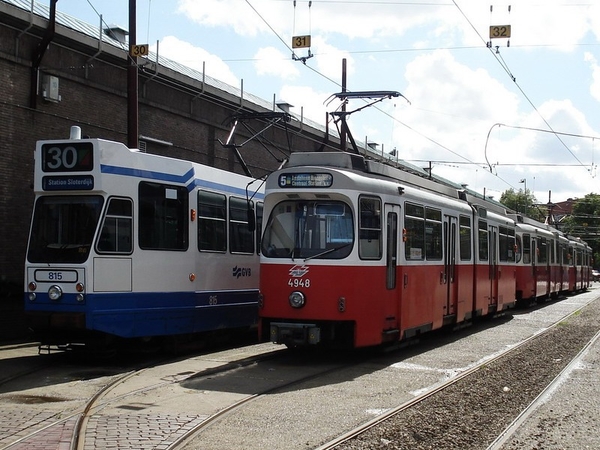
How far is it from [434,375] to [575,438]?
157 inches

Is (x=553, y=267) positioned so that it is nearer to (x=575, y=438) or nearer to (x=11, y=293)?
(x=11, y=293)

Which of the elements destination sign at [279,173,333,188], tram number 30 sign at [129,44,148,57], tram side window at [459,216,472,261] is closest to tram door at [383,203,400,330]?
destination sign at [279,173,333,188]

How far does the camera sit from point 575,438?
795 centimetres

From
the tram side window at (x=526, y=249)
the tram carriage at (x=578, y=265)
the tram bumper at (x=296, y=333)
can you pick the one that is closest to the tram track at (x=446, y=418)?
the tram bumper at (x=296, y=333)

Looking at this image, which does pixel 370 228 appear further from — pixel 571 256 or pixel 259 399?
pixel 571 256

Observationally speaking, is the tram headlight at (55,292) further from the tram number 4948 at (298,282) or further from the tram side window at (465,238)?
the tram side window at (465,238)

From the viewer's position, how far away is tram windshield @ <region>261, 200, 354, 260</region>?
12.3 meters

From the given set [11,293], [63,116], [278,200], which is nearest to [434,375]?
[278,200]

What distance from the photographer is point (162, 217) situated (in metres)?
13.0

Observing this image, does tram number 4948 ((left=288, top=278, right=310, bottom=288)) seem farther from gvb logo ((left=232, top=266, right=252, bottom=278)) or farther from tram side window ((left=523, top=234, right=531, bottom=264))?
tram side window ((left=523, top=234, right=531, bottom=264))

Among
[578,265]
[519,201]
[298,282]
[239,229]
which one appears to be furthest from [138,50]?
[519,201]

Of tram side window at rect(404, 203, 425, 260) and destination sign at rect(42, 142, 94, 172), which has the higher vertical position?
destination sign at rect(42, 142, 94, 172)

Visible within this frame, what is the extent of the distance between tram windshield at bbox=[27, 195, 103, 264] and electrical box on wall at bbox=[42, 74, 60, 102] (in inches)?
233

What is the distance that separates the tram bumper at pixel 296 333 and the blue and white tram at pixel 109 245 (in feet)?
6.36
